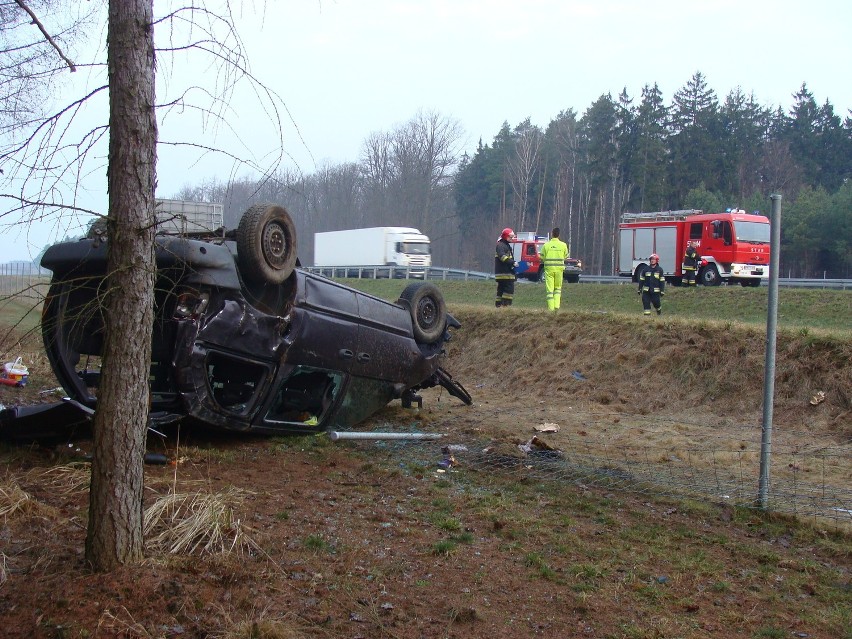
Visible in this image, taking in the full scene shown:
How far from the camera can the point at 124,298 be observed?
3660 mm

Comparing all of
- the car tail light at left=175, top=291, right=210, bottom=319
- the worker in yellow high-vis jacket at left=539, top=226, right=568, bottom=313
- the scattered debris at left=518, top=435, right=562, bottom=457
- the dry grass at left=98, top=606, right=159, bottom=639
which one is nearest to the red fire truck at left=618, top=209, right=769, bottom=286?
→ the worker in yellow high-vis jacket at left=539, top=226, right=568, bottom=313

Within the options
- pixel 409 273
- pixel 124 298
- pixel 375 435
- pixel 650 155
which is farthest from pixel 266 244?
pixel 650 155

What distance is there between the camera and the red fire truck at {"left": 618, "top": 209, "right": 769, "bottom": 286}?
26.2 m

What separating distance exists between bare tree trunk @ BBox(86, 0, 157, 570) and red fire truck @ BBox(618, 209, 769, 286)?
24.5 meters

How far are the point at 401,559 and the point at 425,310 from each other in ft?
15.3

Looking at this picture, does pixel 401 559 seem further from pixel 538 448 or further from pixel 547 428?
pixel 547 428

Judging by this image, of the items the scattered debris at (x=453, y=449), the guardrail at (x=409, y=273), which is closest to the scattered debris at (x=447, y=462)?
the scattered debris at (x=453, y=449)

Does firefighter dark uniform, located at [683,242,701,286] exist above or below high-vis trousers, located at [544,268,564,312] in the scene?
above

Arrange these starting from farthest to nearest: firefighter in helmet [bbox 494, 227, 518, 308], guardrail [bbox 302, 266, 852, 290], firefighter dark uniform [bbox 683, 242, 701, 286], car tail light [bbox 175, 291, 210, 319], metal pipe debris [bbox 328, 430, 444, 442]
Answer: guardrail [bbox 302, 266, 852, 290]
firefighter dark uniform [bbox 683, 242, 701, 286]
firefighter in helmet [bbox 494, 227, 518, 308]
metal pipe debris [bbox 328, 430, 444, 442]
car tail light [bbox 175, 291, 210, 319]

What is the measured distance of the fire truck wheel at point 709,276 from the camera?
2627 cm

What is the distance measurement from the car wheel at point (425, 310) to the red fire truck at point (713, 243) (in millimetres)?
19200

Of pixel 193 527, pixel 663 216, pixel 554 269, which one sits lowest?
pixel 193 527

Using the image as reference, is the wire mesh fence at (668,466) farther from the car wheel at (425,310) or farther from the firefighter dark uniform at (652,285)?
the firefighter dark uniform at (652,285)

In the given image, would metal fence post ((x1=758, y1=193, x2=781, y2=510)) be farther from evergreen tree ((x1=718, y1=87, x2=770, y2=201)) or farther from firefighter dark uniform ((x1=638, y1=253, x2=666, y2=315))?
evergreen tree ((x1=718, y1=87, x2=770, y2=201))
